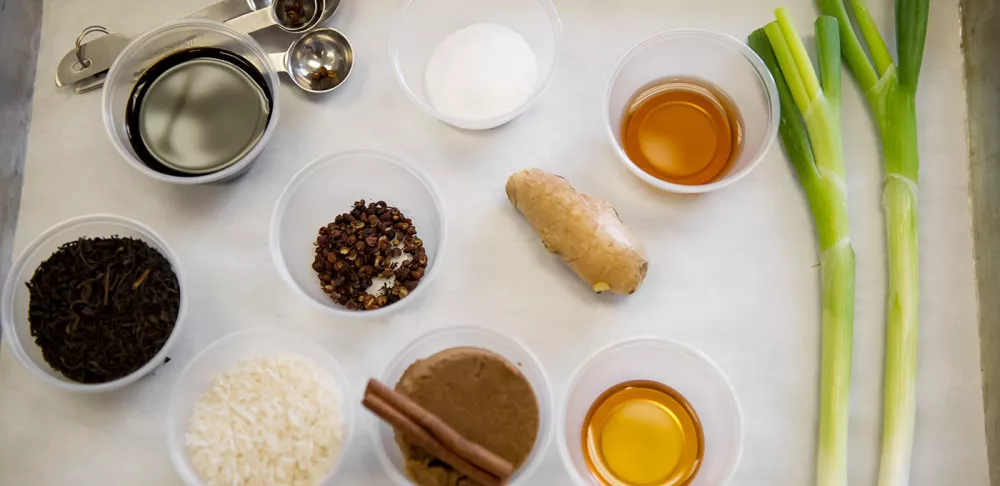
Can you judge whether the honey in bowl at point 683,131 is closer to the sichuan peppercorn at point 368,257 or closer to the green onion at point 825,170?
the green onion at point 825,170

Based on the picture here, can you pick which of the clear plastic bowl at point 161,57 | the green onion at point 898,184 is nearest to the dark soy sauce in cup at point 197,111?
the clear plastic bowl at point 161,57

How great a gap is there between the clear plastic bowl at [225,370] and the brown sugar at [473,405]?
4.8 inches

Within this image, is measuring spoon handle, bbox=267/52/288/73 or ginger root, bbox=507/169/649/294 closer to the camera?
ginger root, bbox=507/169/649/294

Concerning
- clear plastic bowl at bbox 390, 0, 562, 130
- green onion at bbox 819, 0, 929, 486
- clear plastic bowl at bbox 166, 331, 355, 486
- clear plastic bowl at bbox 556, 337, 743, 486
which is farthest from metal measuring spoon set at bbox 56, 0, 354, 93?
green onion at bbox 819, 0, 929, 486

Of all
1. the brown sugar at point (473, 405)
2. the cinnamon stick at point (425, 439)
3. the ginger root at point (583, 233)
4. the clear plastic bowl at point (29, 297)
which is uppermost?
the ginger root at point (583, 233)

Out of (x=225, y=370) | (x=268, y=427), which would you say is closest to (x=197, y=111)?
(x=225, y=370)

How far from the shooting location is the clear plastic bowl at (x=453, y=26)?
1413 mm

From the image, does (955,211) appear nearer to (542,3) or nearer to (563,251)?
(563,251)

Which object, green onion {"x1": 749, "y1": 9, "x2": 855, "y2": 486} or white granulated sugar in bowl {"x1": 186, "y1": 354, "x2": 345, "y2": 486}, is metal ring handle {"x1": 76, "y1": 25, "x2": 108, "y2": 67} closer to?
white granulated sugar in bowl {"x1": 186, "y1": 354, "x2": 345, "y2": 486}

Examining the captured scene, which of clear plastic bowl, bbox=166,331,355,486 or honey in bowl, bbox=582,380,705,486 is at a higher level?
honey in bowl, bbox=582,380,705,486

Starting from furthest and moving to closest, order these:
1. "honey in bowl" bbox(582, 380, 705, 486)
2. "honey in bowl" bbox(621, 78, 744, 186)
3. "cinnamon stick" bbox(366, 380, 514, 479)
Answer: "honey in bowl" bbox(621, 78, 744, 186) < "honey in bowl" bbox(582, 380, 705, 486) < "cinnamon stick" bbox(366, 380, 514, 479)

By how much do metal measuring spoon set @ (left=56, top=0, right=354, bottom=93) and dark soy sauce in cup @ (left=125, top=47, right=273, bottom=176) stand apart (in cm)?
7

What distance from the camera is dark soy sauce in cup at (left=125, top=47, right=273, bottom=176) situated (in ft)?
4.52

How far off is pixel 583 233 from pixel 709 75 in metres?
0.43
